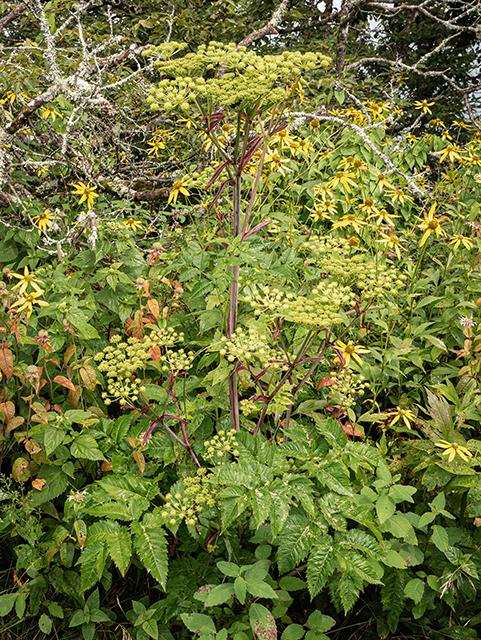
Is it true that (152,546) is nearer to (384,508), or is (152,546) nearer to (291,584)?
(291,584)

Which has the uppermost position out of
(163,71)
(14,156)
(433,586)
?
(163,71)

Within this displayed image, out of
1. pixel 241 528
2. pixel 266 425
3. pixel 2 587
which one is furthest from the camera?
pixel 266 425

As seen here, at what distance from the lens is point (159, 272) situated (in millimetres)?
1960

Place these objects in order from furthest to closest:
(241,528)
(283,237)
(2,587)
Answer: (283,237) → (2,587) → (241,528)

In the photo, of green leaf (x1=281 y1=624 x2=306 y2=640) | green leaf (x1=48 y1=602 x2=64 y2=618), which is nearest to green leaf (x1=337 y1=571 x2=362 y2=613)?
green leaf (x1=281 y1=624 x2=306 y2=640)

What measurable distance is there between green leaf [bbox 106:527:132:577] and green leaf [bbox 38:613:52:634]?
0.54 meters

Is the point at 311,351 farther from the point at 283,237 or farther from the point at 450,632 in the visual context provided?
the point at 450,632

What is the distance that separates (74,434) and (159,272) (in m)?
0.75

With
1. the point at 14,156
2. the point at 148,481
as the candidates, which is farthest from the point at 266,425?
the point at 14,156

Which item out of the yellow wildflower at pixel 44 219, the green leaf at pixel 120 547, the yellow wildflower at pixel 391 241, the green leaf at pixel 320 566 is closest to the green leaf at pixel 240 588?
the green leaf at pixel 320 566

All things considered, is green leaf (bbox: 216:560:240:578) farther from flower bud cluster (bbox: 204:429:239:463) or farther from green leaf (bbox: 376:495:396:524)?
green leaf (bbox: 376:495:396:524)

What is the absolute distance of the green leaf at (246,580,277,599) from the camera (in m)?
→ 1.17

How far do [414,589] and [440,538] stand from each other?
180mm

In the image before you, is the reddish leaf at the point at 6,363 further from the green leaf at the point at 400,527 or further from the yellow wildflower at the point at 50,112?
the yellow wildflower at the point at 50,112
